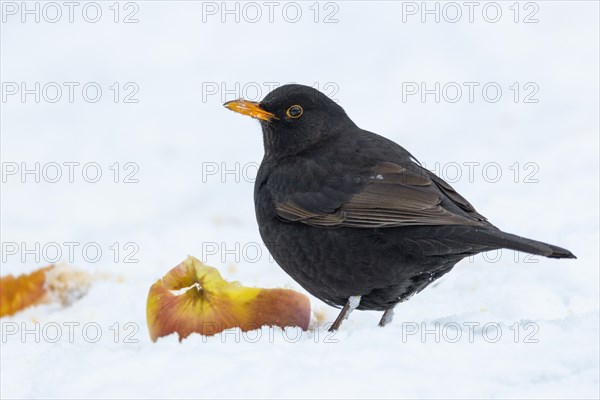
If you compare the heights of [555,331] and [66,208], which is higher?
[66,208]

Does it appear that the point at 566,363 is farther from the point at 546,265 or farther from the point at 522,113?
the point at 522,113

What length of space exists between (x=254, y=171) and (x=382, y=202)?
5367mm

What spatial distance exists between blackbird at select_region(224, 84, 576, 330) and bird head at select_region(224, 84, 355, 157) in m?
0.14

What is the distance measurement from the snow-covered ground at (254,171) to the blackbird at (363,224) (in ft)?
1.16

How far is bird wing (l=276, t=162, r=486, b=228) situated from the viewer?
4762mm

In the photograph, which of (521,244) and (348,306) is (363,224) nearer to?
(348,306)

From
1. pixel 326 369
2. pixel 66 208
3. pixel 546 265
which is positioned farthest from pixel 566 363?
pixel 66 208

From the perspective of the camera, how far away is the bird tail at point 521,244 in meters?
4.24

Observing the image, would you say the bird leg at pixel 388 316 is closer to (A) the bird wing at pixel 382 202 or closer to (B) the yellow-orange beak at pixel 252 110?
(A) the bird wing at pixel 382 202

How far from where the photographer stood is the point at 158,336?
451 cm

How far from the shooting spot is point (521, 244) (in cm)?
429

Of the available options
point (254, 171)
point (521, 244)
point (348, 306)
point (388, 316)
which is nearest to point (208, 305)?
point (348, 306)

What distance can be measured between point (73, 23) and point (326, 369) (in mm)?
10236

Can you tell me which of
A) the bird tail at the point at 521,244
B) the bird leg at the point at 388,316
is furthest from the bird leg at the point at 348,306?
the bird tail at the point at 521,244
